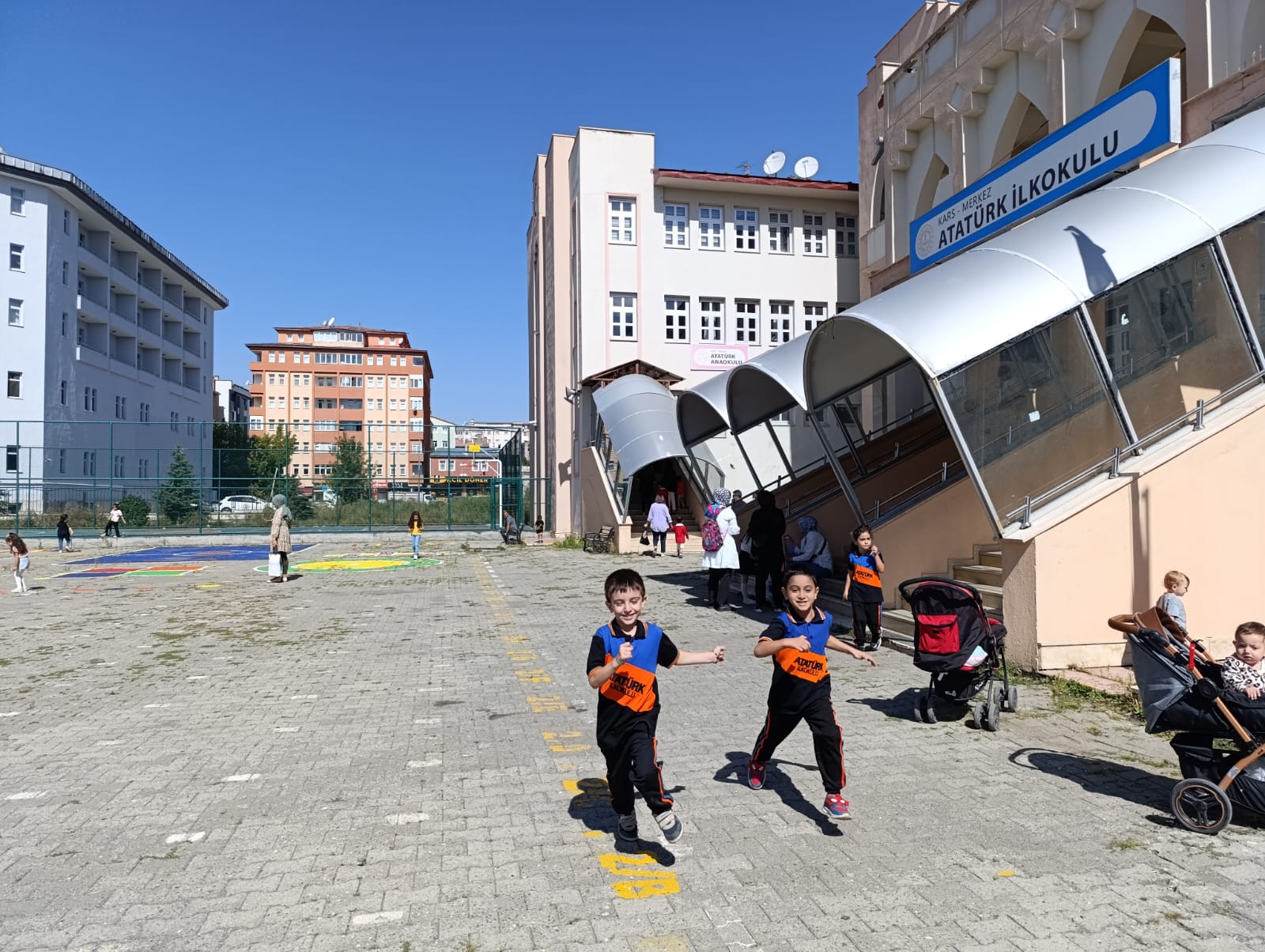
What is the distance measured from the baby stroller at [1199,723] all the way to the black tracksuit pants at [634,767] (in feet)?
8.59

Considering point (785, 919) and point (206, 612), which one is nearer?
point (785, 919)

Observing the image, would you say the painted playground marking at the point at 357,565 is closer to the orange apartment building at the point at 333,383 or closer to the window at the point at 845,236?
the window at the point at 845,236

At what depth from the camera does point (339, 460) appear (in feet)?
135

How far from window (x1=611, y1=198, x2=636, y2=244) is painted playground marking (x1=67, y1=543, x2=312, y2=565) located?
14.6 meters

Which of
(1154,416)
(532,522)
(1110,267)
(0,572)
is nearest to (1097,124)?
(1110,267)

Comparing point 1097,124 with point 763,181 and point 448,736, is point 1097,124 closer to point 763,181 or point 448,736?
point 448,736

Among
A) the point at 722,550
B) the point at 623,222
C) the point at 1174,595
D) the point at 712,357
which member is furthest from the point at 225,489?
the point at 1174,595

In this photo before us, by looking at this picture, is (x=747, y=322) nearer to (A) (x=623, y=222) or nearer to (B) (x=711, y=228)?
(B) (x=711, y=228)

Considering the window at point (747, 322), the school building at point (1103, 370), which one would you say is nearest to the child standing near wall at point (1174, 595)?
the school building at point (1103, 370)

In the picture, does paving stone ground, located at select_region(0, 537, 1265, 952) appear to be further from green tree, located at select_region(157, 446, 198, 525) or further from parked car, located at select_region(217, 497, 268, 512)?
parked car, located at select_region(217, 497, 268, 512)

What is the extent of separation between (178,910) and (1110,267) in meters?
9.23

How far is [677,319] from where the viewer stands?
104 ft

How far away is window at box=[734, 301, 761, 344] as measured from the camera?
106 ft

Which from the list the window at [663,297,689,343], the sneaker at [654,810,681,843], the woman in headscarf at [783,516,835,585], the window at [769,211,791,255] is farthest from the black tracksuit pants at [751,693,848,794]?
the window at [769,211,791,255]
